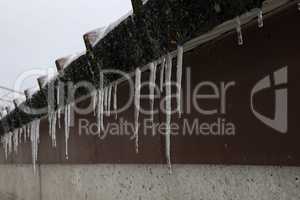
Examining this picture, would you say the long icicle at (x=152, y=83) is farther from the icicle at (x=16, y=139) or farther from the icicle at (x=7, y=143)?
the icicle at (x=7, y=143)

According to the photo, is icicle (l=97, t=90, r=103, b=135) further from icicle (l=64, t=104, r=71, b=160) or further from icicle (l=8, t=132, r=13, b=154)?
icicle (l=8, t=132, r=13, b=154)

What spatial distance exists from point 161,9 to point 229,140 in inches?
34.4

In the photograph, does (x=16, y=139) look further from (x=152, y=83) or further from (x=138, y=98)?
(x=152, y=83)

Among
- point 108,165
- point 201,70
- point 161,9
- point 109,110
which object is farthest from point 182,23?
point 108,165

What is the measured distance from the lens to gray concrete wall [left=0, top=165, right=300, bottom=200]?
2702mm

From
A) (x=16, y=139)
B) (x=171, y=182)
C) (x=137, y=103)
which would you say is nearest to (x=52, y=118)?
(x=137, y=103)

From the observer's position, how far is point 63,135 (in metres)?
6.64

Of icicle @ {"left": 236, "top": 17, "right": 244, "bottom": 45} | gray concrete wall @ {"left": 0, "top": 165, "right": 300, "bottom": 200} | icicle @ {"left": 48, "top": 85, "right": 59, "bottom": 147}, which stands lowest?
gray concrete wall @ {"left": 0, "top": 165, "right": 300, "bottom": 200}

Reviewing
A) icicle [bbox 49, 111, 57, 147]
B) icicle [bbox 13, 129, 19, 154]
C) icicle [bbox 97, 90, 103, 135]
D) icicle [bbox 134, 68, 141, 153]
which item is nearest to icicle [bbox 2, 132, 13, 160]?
icicle [bbox 13, 129, 19, 154]

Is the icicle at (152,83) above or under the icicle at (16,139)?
above

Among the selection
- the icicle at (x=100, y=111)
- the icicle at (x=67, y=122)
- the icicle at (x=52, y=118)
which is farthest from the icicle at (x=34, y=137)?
the icicle at (x=100, y=111)

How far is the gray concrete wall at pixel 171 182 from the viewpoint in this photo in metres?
2.70

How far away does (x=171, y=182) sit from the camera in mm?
3643

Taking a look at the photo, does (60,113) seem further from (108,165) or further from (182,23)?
(182,23)
